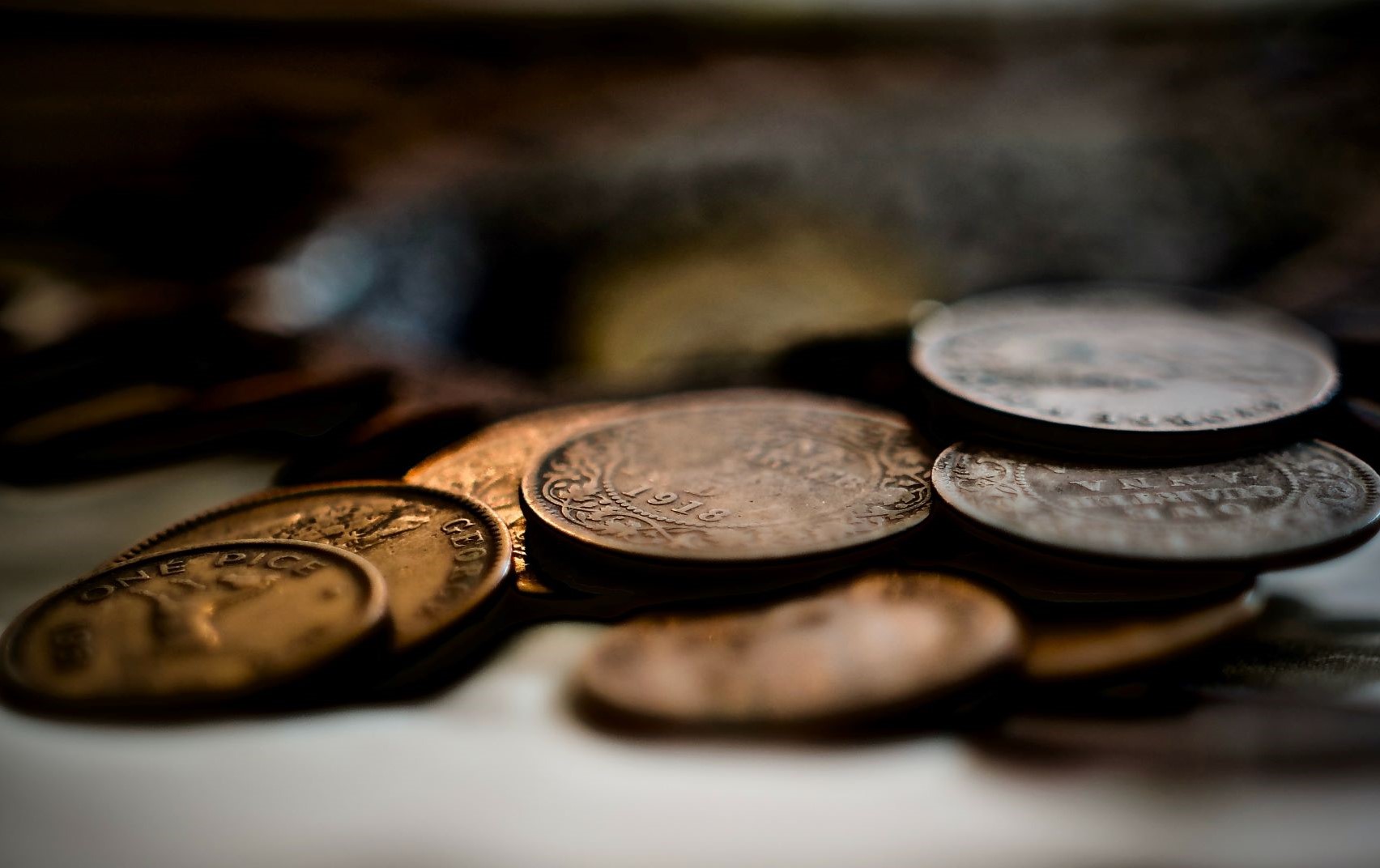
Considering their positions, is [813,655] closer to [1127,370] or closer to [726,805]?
[726,805]

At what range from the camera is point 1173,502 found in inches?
37.1

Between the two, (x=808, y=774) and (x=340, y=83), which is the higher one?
(x=340, y=83)

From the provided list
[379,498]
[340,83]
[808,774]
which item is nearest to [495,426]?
[379,498]

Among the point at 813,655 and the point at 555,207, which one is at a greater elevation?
the point at 555,207

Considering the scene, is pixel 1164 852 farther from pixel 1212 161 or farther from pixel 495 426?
pixel 1212 161

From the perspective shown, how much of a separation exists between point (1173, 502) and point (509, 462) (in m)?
0.86

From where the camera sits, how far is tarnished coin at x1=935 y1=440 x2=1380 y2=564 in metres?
0.86

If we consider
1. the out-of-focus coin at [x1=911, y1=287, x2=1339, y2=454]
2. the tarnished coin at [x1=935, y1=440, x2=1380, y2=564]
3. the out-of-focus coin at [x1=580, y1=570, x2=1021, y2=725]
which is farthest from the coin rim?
the out-of-focus coin at [x1=911, y1=287, x2=1339, y2=454]

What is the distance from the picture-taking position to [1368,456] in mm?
1162

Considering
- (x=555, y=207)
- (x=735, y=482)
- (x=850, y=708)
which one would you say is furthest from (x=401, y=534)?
(x=555, y=207)

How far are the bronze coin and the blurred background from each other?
6.7 inches

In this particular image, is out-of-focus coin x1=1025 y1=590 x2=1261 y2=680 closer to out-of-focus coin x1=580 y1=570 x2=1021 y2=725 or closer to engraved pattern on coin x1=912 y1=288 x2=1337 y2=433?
out-of-focus coin x1=580 y1=570 x2=1021 y2=725

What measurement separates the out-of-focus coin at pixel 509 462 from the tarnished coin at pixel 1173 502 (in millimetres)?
513

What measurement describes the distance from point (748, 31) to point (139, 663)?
8.79 feet
